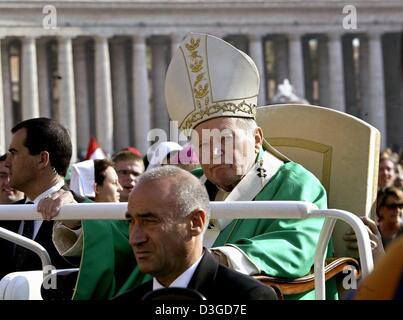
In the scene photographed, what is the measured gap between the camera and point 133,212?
16.0 feet

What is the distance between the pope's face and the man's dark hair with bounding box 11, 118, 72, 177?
1.12 meters

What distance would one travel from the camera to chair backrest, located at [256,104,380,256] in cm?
772

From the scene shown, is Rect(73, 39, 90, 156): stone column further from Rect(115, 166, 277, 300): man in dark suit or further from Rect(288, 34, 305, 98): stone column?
Rect(115, 166, 277, 300): man in dark suit

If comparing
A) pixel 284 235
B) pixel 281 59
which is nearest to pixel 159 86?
pixel 281 59

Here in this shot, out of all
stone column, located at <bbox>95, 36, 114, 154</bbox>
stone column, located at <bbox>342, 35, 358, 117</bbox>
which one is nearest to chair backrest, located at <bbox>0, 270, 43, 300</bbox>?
stone column, located at <bbox>95, 36, 114, 154</bbox>

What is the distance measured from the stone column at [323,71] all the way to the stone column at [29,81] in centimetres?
2086

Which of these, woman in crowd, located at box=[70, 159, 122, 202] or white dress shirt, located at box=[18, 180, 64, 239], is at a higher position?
white dress shirt, located at box=[18, 180, 64, 239]

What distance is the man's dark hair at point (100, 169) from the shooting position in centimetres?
1269

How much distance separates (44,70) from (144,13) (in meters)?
8.11

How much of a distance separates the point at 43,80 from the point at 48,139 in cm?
8195

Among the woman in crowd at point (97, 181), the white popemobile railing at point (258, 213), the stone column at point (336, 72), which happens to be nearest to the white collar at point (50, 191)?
the white popemobile railing at point (258, 213)

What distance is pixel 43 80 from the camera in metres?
89.1

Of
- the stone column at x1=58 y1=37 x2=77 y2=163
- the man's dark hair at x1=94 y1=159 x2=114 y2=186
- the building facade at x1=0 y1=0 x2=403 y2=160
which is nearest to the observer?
the man's dark hair at x1=94 y1=159 x2=114 y2=186
